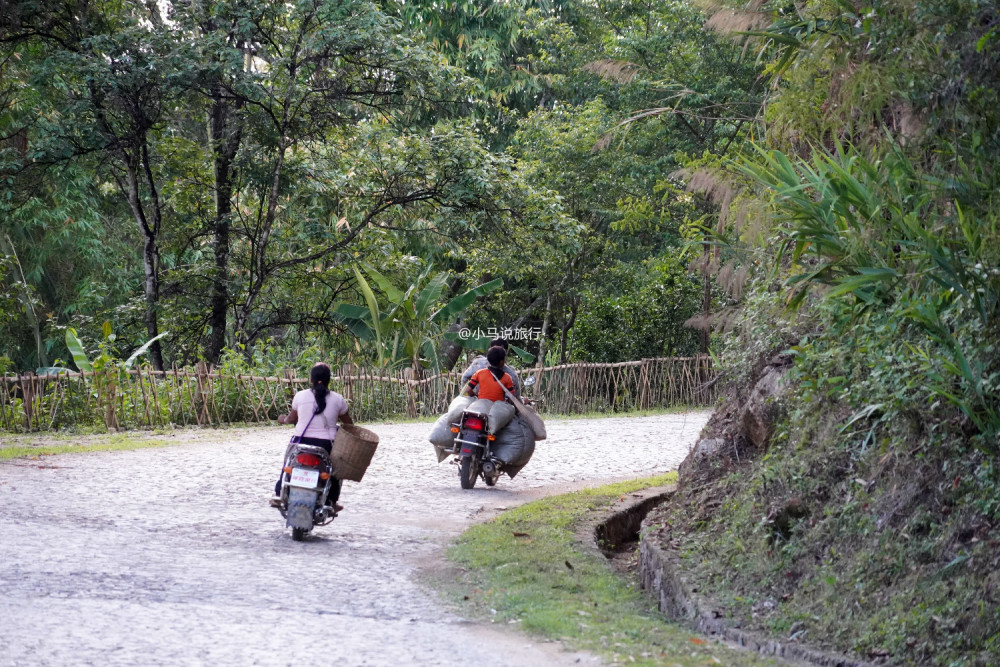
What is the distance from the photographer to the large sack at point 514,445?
471 inches

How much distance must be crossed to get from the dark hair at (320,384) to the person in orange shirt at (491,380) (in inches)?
128

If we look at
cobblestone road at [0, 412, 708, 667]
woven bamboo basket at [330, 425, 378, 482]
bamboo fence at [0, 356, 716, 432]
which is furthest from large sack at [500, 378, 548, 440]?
woven bamboo basket at [330, 425, 378, 482]

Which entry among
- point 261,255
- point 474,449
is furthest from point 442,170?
point 474,449

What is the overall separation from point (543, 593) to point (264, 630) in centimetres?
188

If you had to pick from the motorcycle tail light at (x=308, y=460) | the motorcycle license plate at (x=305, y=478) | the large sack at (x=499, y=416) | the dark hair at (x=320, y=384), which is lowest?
the motorcycle license plate at (x=305, y=478)

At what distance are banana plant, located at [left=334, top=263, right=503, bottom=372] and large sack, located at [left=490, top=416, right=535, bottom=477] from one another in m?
10.5

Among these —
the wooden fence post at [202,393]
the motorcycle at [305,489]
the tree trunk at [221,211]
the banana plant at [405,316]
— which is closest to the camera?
the motorcycle at [305,489]

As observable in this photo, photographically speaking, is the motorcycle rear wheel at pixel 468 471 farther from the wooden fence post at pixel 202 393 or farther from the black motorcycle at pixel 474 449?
the wooden fence post at pixel 202 393

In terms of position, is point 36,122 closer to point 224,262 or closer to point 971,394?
point 224,262

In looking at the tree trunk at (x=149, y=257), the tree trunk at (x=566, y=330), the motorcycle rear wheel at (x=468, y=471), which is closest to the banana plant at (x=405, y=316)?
the tree trunk at (x=149, y=257)

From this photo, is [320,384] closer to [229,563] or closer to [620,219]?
[229,563]

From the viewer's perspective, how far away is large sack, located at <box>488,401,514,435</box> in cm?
1185

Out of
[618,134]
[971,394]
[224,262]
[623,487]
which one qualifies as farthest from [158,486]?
[618,134]

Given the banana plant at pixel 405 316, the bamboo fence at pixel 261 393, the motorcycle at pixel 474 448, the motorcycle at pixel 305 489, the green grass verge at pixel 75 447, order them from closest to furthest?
1. the motorcycle at pixel 305 489
2. the motorcycle at pixel 474 448
3. the green grass verge at pixel 75 447
4. the bamboo fence at pixel 261 393
5. the banana plant at pixel 405 316
